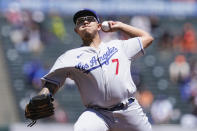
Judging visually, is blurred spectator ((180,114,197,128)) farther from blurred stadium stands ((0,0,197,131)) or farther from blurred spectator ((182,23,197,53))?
blurred spectator ((182,23,197,53))

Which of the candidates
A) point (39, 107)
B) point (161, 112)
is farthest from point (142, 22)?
point (39, 107)

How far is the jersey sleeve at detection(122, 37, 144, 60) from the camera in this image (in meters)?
4.93

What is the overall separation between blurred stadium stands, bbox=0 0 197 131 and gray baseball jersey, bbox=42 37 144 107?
7569mm

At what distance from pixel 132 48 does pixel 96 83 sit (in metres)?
0.49

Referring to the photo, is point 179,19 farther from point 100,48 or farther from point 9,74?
point 100,48

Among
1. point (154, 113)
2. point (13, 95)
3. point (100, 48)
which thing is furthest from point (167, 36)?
point (100, 48)

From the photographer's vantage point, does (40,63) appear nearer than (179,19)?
Yes

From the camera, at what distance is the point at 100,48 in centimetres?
488

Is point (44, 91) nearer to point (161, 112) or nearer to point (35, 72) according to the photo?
point (161, 112)

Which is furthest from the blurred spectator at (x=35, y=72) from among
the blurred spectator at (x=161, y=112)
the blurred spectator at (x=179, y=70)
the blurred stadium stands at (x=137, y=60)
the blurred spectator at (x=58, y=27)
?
the blurred spectator at (x=179, y=70)

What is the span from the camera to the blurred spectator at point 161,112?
1253 cm

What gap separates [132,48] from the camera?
4926mm

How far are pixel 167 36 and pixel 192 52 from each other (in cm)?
82

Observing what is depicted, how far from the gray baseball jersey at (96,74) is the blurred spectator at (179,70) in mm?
9185
